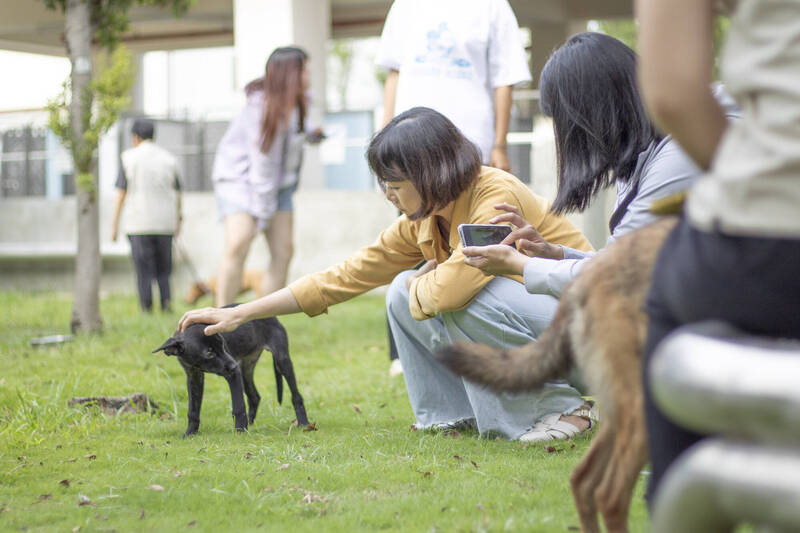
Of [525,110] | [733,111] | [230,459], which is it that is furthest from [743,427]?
[525,110]

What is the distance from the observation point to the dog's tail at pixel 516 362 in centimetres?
240

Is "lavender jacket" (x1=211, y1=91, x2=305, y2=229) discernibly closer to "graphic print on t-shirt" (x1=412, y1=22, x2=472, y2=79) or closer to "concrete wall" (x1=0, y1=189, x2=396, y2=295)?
"graphic print on t-shirt" (x1=412, y1=22, x2=472, y2=79)

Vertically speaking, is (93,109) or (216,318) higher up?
(93,109)

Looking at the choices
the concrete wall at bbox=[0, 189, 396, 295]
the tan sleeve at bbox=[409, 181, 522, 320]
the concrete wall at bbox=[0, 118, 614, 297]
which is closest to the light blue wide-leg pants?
the tan sleeve at bbox=[409, 181, 522, 320]

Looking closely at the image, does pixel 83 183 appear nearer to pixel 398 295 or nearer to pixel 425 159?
pixel 398 295

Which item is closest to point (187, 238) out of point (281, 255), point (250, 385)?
point (281, 255)

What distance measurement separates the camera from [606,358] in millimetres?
2232

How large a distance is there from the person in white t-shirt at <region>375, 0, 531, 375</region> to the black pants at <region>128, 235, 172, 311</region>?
5.29m

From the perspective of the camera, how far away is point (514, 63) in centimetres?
586

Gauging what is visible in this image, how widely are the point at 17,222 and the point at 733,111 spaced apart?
1498cm

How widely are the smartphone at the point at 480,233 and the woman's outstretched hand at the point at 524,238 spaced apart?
1.7 inches

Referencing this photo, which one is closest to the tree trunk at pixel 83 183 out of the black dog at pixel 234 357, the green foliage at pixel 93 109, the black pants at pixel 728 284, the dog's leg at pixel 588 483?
the green foliage at pixel 93 109

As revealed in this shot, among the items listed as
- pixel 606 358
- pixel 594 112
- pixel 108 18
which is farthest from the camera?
pixel 108 18

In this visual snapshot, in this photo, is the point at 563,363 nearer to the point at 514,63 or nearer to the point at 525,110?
the point at 514,63
